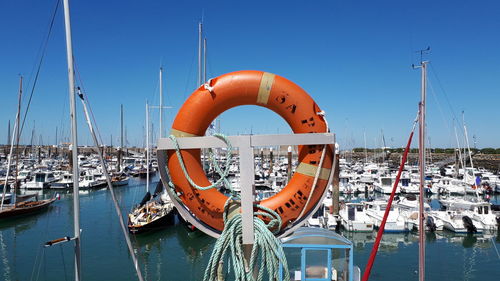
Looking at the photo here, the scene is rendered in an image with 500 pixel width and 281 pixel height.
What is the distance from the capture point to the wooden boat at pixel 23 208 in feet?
59.6

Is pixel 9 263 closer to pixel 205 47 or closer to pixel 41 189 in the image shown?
pixel 205 47

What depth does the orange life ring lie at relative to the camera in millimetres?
3750

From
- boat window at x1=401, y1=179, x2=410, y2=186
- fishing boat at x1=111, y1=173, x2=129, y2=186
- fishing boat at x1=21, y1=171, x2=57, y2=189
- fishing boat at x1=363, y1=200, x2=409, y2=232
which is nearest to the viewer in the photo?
fishing boat at x1=363, y1=200, x2=409, y2=232

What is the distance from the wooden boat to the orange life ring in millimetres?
18324

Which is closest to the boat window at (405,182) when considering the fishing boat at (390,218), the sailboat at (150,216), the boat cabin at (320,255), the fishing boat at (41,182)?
the fishing boat at (390,218)

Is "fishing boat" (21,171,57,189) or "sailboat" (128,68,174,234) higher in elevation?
"fishing boat" (21,171,57,189)

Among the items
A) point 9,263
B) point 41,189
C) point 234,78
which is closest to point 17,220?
point 9,263

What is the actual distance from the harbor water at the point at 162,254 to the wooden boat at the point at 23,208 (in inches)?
14.4

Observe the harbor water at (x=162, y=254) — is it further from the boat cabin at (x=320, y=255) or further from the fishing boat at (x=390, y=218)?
the boat cabin at (x=320, y=255)

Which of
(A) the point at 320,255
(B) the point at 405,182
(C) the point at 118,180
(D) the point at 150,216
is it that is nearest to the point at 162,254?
(D) the point at 150,216

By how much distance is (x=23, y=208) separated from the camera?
19.1 meters

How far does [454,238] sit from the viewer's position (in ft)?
51.8

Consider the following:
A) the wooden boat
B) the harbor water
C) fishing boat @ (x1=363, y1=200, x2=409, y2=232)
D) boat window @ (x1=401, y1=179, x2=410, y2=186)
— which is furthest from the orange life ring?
boat window @ (x1=401, y1=179, x2=410, y2=186)

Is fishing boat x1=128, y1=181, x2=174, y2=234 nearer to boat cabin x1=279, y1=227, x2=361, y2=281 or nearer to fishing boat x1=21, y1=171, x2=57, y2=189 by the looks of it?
boat cabin x1=279, y1=227, x2=361, y2=281
